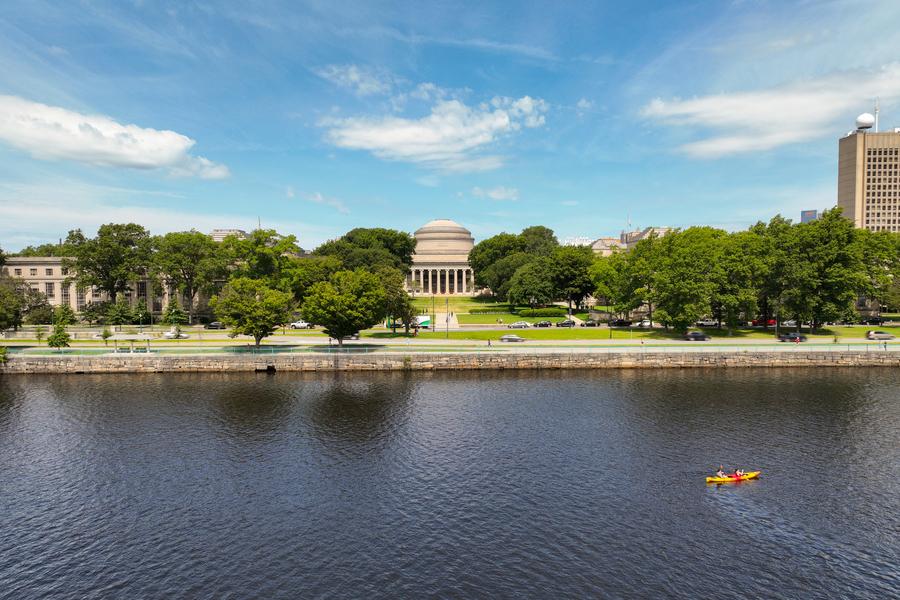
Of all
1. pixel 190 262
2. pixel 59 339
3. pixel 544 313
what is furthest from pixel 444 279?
pixel 59 339

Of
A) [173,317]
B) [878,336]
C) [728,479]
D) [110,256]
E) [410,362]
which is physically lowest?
[728,479]

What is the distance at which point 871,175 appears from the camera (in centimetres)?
14838

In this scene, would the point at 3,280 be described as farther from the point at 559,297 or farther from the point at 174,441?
the point at 559,297

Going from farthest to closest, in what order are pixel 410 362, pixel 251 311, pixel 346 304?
pixel 251 311 < pixel 346 304 < pixel 410 362

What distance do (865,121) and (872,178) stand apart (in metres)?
15.8

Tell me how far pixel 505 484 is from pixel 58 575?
21246 mm

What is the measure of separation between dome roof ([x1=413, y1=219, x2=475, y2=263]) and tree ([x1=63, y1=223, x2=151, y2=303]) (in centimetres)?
9079

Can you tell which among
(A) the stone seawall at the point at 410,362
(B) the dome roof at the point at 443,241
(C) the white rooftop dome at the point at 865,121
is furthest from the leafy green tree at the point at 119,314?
(C) the white rooftop dome at the point at 865,121

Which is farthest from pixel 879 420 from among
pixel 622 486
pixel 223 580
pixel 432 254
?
pixel 432 254

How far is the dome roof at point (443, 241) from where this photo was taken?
17850 centimetres

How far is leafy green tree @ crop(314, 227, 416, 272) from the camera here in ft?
404

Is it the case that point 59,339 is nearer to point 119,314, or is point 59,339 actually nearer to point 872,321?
point 119,314

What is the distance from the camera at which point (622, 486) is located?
1180 inches

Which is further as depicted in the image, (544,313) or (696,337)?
(544,313)
